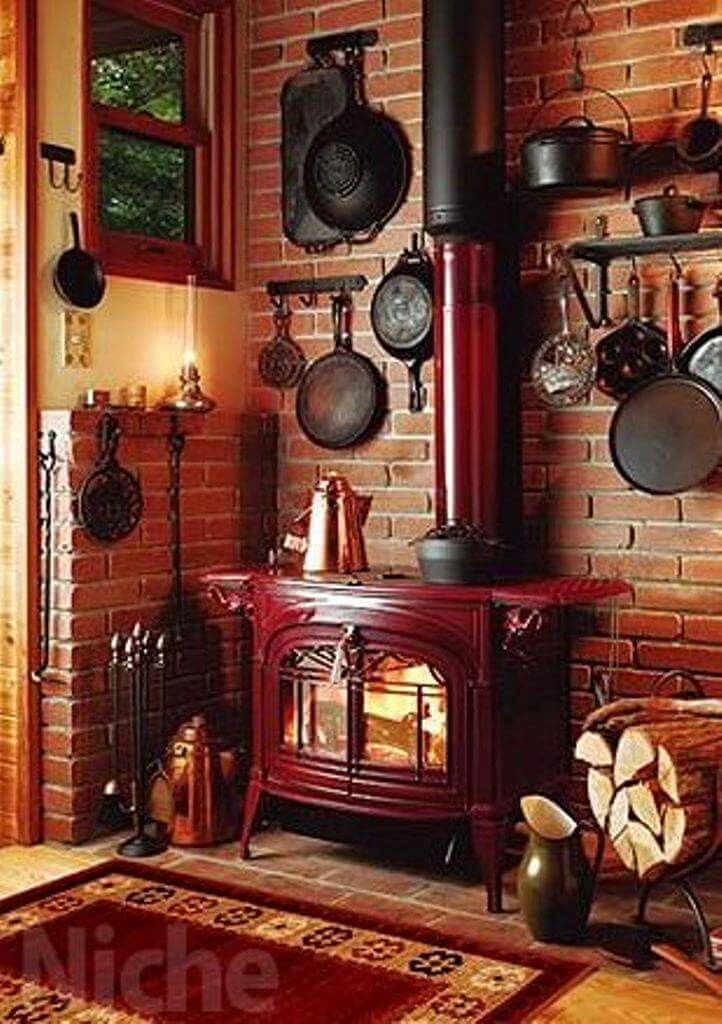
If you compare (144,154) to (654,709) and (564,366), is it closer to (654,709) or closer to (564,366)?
(564,366)

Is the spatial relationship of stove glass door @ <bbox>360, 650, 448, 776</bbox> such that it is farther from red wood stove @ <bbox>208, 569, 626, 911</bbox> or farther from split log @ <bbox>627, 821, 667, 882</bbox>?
split log @ <bbox>627, 821, 667, 882</bbox>

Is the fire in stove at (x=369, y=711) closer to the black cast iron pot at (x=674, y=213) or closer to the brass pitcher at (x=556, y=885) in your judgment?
the brass pitcher at (x=556, y=885)

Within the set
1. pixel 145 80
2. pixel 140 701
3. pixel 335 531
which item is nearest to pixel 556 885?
pixel 335 531

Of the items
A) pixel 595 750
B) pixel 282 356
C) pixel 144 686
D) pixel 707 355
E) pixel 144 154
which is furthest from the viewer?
pixel 282 356

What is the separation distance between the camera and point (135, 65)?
4203 millimetres

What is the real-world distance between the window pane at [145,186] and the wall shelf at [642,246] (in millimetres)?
1281

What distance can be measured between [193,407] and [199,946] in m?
1.66

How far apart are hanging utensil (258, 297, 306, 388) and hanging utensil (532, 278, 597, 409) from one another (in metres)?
0.87

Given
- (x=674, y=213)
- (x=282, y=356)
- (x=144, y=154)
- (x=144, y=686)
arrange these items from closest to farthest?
1. (x=674, y=213)
2. (x=144, y=686)
3. (x=144, y=154)
4. (x=282, y=356)

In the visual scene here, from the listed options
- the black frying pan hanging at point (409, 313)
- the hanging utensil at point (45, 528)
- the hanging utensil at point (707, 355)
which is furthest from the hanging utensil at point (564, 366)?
the hanging utensil at point (45, 528)

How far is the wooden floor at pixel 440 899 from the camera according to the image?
277cm

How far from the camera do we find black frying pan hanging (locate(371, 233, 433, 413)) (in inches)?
157

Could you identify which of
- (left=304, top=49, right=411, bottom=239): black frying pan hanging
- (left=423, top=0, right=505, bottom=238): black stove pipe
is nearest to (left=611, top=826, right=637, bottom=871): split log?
(left=423, top=0, right=505, bottom=238): black stove pipe

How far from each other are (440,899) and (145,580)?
126 cm
